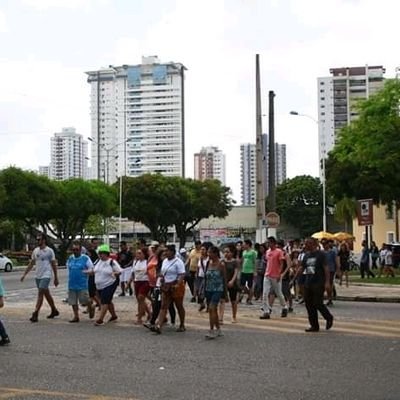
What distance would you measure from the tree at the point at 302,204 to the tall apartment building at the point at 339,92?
16.4 meters

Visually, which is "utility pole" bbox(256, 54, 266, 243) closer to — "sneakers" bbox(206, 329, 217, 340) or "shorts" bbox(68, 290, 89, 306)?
"shorts" bbox(68, 290, 89, 306)

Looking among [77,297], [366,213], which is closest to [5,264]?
[366,213]

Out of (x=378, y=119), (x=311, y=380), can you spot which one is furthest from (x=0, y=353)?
(x=378, y=119)

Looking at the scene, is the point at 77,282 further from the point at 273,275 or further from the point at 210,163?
the point at 210,163

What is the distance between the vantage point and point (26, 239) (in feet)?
333

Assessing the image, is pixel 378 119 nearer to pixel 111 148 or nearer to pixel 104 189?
pixel 104 189

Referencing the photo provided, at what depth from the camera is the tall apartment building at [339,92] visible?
81.6m

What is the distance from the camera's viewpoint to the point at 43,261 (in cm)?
1591

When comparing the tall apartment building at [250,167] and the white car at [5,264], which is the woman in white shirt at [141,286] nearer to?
the white car at [5,264]

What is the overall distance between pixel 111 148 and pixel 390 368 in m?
70.1

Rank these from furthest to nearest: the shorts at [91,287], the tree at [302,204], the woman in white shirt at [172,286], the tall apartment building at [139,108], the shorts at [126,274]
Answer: the tree at [302,204] < the tall apartment building at [139,108] < the shorts at [126,274] < the shorts at [91,287] < the woman in white shirt at [172,286]

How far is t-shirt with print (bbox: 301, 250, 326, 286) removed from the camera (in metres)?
13.5

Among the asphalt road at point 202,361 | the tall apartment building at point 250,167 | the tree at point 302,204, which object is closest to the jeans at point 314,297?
the asphalt road at point 202,361

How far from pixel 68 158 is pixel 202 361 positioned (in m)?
89.9
